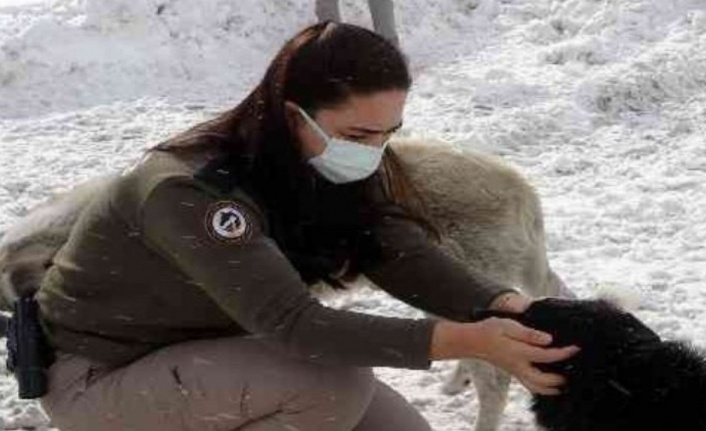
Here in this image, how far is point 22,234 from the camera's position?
441 cm

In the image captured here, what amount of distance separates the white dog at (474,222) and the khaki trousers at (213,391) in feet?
3.68

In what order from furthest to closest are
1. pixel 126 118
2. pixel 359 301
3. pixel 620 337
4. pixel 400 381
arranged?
pixel 126 118 → pixel 359 301 → pixel 400 381 → pixel 620 337

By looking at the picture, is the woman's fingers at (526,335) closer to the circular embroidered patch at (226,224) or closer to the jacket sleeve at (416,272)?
the jacket sleeve at (416,272)

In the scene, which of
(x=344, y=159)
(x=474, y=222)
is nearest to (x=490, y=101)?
(x=474, y=222)

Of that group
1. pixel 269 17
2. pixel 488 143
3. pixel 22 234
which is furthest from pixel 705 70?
pixel 22 234

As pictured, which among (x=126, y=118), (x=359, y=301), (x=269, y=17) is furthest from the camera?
(x=269, y=17)

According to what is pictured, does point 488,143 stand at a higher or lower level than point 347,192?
lower

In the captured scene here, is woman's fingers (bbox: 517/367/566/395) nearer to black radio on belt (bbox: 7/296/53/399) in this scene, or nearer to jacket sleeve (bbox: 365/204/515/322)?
jacket sleeve (bbox: 365/204/515/322)

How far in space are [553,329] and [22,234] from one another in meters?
2.37

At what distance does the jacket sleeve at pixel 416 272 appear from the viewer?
3152mm

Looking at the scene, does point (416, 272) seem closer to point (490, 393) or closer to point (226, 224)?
point (226, 224)

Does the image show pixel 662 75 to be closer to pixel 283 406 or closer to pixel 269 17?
pixel 269 17

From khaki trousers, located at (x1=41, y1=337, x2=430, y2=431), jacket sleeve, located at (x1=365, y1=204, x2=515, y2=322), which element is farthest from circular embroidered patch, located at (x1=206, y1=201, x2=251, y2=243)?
jacket sleeve, located at (x1=365, y1=204, x2=515, y2=322)

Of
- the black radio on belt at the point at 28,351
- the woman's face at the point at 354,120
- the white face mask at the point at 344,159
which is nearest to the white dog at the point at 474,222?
the black radio on belt at the point at 28,351
